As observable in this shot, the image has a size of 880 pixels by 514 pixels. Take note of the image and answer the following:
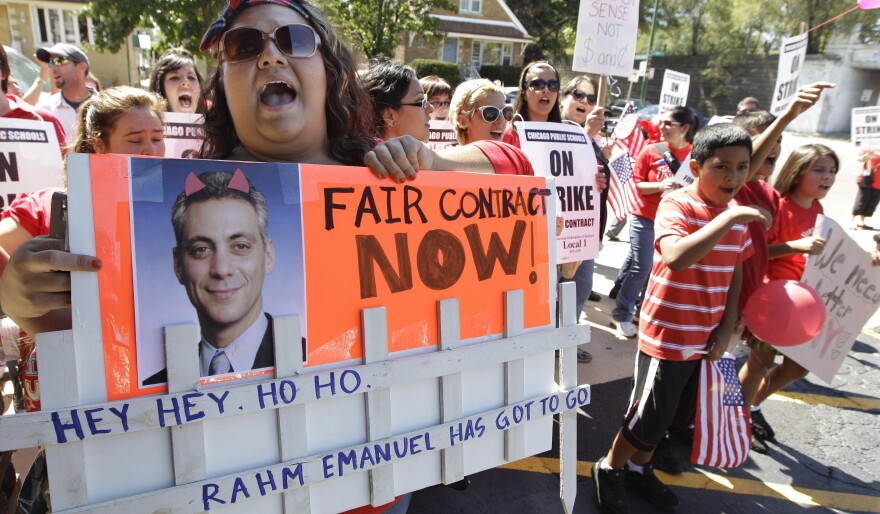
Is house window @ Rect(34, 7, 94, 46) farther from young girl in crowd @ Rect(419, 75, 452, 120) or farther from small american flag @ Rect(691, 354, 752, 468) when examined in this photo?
small american flag @ Rect(691, 354, 752, 468)

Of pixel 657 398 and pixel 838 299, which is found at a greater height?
pixel 838 299

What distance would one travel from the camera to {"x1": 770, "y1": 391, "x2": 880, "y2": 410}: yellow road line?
3939 mm

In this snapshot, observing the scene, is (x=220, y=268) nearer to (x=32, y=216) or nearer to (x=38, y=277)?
(x=38, y=277)

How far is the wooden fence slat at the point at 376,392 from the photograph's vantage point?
1.22 meters

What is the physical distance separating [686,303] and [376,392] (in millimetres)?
1819

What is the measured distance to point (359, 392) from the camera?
119 centimetres

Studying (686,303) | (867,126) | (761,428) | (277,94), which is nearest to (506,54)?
(867,126)

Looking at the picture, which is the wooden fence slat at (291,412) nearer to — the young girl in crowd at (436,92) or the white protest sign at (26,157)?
the white protest sign at (26,157)

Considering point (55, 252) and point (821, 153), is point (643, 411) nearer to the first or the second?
point (821, 153)

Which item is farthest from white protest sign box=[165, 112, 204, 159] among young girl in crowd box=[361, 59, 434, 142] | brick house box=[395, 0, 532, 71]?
brick house box=[395, 0, 532, 71]

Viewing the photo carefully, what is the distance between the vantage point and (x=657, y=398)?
2.54 m

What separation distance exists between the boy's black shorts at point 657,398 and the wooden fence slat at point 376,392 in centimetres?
173

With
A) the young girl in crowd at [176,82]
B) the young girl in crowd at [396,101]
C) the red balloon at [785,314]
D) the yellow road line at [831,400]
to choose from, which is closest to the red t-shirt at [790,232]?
the red balloon at [785,314]

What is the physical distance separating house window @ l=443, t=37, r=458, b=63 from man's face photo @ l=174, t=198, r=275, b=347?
34.7m
